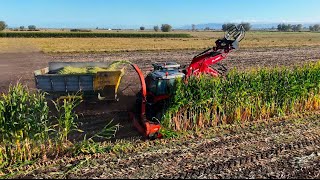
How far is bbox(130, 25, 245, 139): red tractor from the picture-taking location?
866 cm

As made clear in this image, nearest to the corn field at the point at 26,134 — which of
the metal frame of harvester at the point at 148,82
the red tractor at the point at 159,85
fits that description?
the red tractor at the point at 159,85

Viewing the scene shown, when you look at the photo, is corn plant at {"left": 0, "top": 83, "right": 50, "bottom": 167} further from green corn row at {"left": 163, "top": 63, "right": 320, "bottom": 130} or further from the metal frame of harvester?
green corn row at {"left": 163, "top": 63, "right": 320, "bottom": 130}

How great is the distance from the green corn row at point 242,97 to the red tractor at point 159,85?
0.34m

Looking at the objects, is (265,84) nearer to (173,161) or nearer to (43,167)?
(173,161)

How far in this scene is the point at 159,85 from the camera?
29.6 ft

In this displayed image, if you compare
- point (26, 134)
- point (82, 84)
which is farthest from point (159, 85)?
point (26, 134)

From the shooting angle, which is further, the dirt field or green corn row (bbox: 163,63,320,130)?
green corn row (bbox: 163,63,320,130)

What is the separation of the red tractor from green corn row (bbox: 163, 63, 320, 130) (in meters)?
0.34

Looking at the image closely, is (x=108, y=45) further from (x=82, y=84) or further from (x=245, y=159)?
(x=245, y=159)

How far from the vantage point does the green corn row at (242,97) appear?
9094 millimetres

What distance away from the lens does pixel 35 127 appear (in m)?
7.31

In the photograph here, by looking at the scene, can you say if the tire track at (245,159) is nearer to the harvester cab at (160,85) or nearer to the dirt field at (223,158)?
the dirt field at (223,158)

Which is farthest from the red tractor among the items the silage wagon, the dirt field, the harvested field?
the silage wagon

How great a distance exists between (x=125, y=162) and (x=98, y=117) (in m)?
3.83
